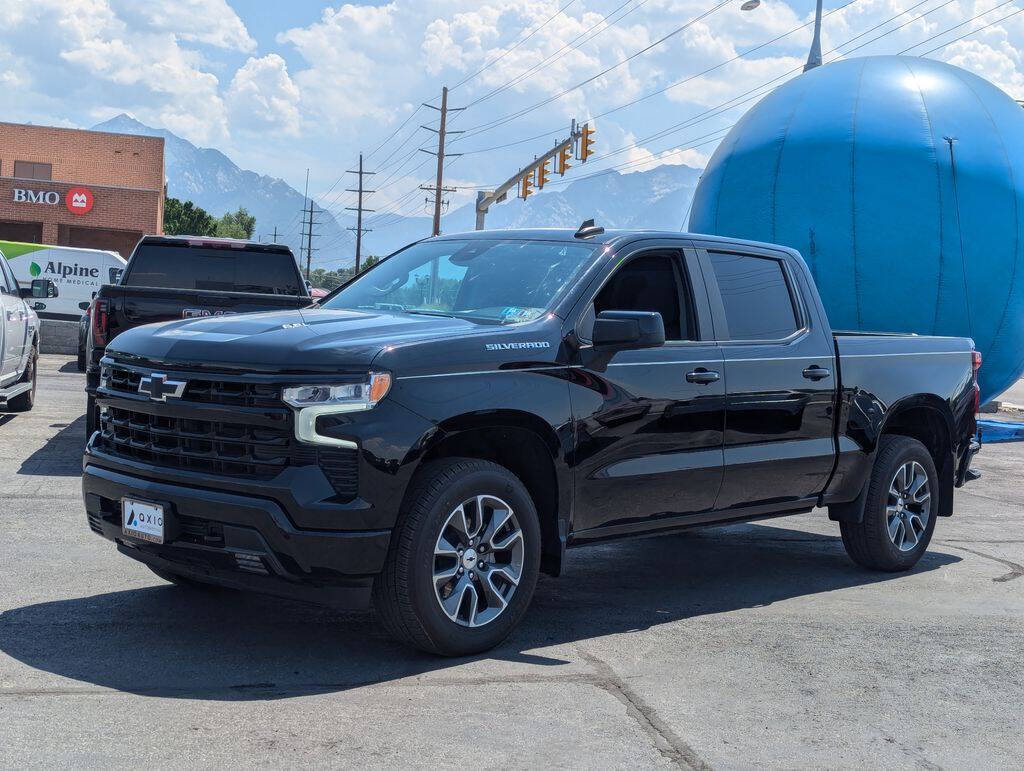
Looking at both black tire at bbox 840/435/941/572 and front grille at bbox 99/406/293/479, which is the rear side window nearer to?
black tire at bbox 840/435/941/572

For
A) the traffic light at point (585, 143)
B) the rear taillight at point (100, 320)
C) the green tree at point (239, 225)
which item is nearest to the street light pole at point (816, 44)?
the traffic light at point (585, 143)

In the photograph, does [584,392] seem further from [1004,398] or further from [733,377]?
[1004,398]

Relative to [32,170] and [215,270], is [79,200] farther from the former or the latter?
[215,270]

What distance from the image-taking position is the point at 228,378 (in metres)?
5.02

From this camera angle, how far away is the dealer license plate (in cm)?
507

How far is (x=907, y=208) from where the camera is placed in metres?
15.0

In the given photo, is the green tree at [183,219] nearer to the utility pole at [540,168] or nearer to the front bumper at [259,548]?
the utility pole at [540,168]

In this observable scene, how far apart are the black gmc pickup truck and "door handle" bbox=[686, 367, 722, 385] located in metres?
0.01

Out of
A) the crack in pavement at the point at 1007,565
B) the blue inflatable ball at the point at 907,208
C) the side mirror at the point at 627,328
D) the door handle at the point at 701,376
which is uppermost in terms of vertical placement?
the blue inflatable ball at the point at 907,208

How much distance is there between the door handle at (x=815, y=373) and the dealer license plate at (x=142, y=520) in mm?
3796

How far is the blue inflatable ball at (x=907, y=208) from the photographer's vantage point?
15.0 metres

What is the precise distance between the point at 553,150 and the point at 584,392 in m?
32.7

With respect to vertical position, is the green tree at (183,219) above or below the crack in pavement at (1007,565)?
above

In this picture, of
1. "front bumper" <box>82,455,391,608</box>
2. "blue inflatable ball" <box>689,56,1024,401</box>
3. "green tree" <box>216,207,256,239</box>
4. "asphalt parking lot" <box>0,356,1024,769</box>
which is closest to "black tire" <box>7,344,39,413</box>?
"asphalt parking lot" <box>0,356,1024,769</box>
